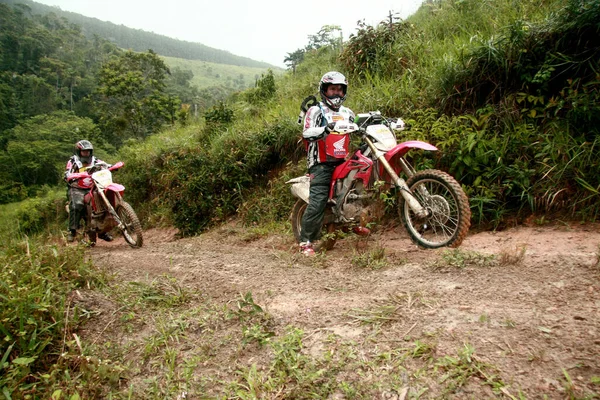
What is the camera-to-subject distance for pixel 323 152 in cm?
467

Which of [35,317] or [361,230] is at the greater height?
[361,230]

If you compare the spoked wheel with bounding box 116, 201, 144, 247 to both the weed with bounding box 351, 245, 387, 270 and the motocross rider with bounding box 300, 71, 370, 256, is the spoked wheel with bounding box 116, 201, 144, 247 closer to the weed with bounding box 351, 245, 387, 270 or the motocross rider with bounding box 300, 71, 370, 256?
the motocross rider with bounding box 300, 71, 370, 256

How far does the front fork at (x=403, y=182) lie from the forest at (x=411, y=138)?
83 centimetres

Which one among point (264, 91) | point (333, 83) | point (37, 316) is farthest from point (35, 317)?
point (264, 91)

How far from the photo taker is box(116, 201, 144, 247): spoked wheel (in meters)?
6.49

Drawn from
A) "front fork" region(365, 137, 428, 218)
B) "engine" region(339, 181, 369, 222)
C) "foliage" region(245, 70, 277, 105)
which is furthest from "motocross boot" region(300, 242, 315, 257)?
"foliage" region(245, 70, 277, 105)

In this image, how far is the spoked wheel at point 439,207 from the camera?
3.66m

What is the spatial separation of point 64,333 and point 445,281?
8.15 ft

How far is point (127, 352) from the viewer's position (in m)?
2.29

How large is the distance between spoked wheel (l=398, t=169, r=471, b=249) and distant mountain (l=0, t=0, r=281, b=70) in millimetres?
147017

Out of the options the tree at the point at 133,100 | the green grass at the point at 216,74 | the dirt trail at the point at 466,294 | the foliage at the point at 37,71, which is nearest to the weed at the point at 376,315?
the dirt trail at the point at 466,294

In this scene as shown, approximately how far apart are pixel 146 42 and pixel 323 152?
180 metres

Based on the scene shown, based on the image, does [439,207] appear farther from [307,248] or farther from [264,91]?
[264,91]

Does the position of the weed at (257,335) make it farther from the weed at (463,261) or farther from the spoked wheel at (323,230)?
the spoked wheel at (323,230)
